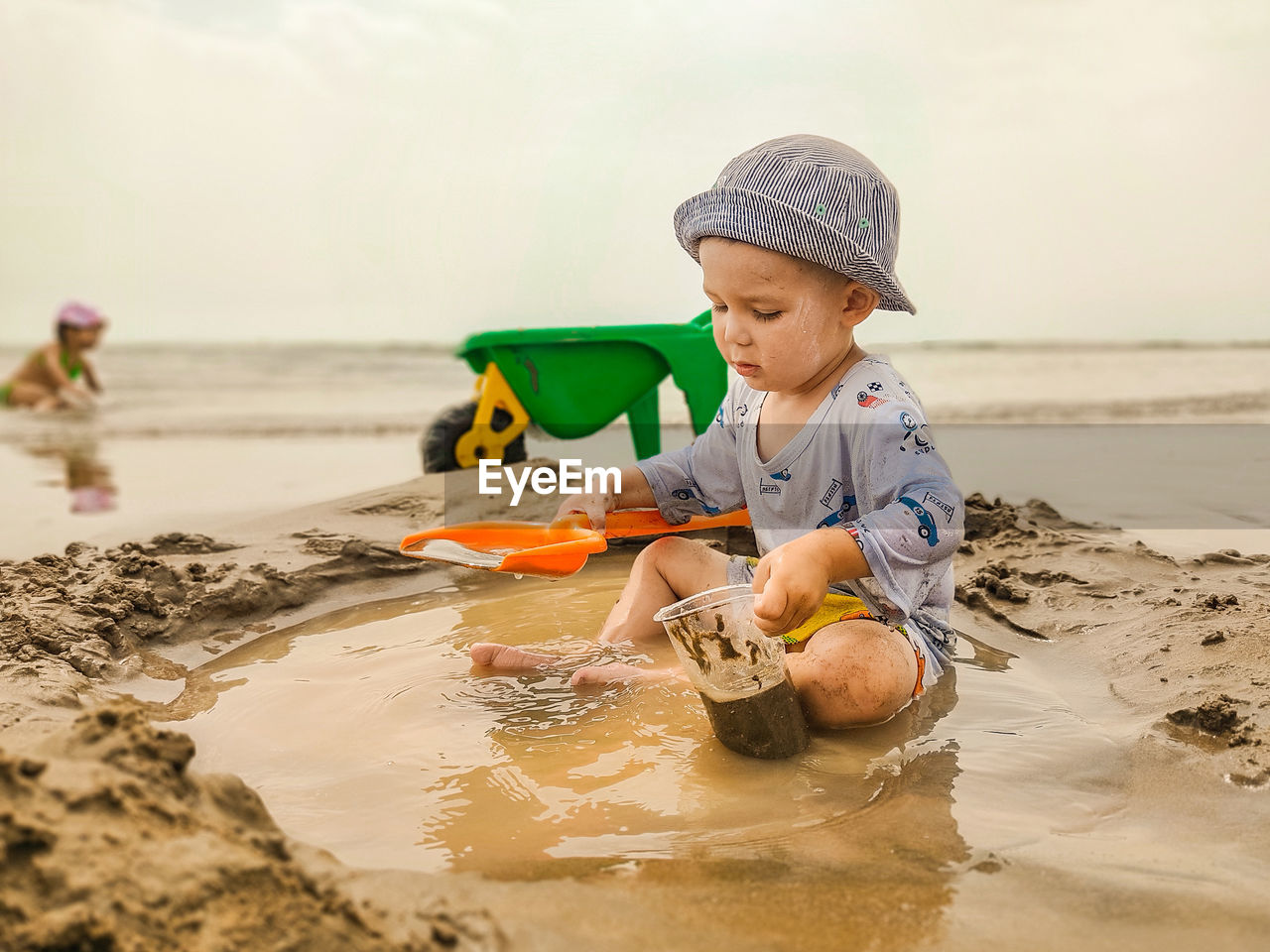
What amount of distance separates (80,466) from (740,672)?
444 cm

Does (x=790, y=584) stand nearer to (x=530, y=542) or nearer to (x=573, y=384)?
(x=530, y=542)

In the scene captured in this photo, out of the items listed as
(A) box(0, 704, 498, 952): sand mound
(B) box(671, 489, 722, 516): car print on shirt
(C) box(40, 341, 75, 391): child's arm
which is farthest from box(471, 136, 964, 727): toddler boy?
(C) box(40, 341, 75, 391): child's arm

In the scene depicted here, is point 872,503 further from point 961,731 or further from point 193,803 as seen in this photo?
point 193,803

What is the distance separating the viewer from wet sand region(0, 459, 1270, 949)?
0.78 meters

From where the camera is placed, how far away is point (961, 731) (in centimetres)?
154

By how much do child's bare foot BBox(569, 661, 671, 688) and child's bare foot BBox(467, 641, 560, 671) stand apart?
0.10 meters

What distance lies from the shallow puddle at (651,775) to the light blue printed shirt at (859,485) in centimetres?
21

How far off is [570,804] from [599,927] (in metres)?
0.34

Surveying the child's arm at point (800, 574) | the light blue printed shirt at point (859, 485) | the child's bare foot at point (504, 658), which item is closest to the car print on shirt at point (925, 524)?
the light blue printed shirt at point (859, 485)

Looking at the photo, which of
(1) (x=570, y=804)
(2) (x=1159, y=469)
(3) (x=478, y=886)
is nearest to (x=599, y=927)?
(3) (x=478, y=886)

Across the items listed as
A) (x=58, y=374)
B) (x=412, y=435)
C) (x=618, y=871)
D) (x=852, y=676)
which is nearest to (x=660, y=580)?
(x=852, y=676)

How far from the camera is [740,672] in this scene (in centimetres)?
143

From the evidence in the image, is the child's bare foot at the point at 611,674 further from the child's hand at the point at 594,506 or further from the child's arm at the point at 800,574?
the child's arm at the point at 800,574

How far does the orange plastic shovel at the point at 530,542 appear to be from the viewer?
1.88m
